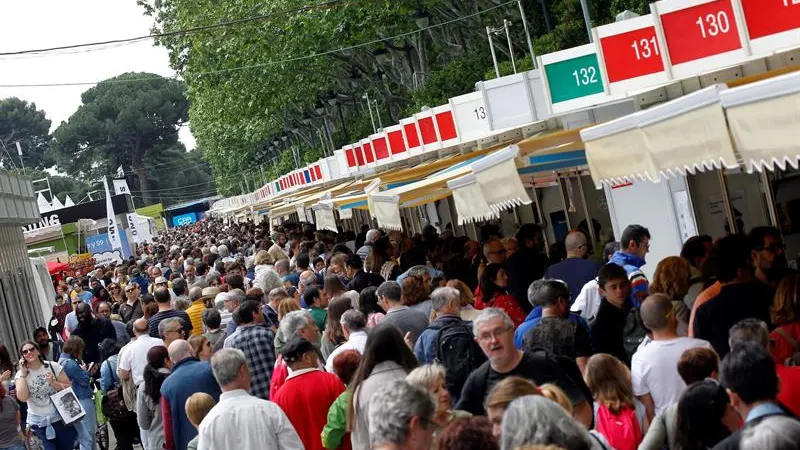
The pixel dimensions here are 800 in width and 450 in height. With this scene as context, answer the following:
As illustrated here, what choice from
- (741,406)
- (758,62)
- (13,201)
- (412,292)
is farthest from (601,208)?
(13,201)

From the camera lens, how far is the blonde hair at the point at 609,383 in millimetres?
6578

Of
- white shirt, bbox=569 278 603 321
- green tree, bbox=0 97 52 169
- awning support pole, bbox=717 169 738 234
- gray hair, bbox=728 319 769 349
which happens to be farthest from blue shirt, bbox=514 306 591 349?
green tree, bbox=0 97 52 169

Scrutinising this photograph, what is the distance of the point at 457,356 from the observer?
26.2 ft

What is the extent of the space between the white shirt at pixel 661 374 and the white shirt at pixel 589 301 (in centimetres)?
248

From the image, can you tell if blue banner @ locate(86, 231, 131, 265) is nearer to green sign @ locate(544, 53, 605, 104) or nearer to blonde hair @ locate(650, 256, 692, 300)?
green sign @ locate(544, 53, 605, 104)

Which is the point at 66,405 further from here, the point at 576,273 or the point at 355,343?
the point at 576,273

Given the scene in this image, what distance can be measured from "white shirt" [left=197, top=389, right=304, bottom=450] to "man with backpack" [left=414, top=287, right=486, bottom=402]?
39.7 inches

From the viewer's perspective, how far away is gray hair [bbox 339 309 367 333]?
30.0 feet

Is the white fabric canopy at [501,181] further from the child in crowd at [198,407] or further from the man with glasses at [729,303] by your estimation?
the child in crowd at [198,407]

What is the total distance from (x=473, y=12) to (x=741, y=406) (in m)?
34.1

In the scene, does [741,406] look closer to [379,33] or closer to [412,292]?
[412,292]

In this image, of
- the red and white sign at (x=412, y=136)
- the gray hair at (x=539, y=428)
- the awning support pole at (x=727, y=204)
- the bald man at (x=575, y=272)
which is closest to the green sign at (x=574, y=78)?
the awning support pole at (x=727, y=204)

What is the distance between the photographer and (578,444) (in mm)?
4352

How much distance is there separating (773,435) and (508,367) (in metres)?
2.58
